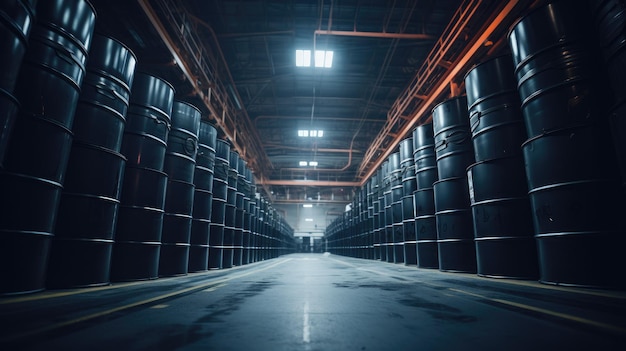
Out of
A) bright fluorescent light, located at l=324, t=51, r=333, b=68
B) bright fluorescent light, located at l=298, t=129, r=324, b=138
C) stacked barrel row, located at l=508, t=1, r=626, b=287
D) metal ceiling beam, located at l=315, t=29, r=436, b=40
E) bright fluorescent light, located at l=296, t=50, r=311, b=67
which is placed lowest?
stacked barrel row, located at l=508, t=1, r=626, b=287

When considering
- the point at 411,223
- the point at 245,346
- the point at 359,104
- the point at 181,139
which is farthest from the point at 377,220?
the point at 245,346

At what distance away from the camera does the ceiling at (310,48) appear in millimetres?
7392

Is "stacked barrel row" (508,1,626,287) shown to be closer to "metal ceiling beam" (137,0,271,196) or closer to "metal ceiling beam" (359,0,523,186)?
"metal ceiling beam" (359,0,523,186)

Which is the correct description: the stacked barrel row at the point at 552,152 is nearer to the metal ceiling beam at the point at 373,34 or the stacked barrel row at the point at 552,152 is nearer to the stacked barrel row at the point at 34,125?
the metal ceiling beam at the point at 373,34

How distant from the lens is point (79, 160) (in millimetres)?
3941

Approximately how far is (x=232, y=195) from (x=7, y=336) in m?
7.88

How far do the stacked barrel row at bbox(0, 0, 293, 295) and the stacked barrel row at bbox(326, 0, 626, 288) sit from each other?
18.7ft

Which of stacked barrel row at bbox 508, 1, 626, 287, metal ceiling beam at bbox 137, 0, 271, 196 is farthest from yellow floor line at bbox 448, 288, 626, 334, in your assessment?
metal ceiling beam at bbox 137, 0, 271, 196

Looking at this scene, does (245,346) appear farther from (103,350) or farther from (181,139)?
(181,139)

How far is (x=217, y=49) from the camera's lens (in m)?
11.4

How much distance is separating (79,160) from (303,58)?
1025cm

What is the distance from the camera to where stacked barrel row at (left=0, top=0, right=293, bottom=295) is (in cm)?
305

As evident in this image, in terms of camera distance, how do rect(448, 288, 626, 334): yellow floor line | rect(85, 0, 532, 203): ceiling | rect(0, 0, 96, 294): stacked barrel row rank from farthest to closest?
rect(85, 0, 532, 203): ceiling
rect(0, 0, 96, 294): stacked barrel row
rect(448, 288, 626, 334): yellow floor line

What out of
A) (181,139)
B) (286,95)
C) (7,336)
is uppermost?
(286,95)
